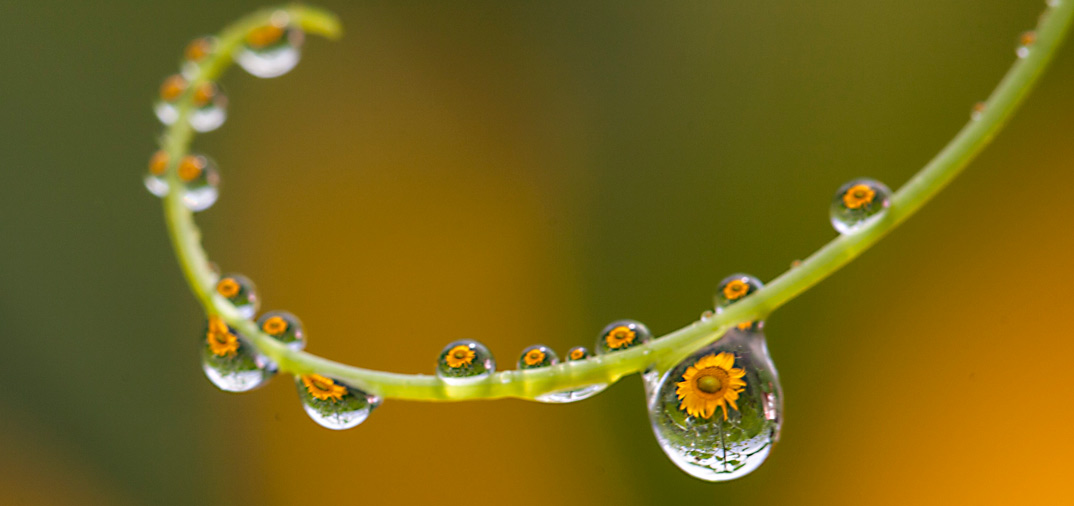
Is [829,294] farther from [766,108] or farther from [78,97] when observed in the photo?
[78,97]

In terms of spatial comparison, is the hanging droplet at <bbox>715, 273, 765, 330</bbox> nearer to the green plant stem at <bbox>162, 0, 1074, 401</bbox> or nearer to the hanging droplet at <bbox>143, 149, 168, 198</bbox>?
the green plant stem at <bbox>162, 0, 1074, 401</bbox>

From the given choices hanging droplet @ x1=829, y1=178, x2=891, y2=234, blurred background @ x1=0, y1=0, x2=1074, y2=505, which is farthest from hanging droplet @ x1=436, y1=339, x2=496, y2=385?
blurred background @ x1=0, y1=0, x2=1074, y2=505

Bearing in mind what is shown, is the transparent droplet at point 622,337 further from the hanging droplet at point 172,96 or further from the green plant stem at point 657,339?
the hanging droplet at point 172,96

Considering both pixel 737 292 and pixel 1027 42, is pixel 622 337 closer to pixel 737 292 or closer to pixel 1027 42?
pixel 737 292

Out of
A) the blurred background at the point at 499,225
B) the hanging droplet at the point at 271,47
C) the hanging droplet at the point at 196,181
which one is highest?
the blurred background at the point at 499,225

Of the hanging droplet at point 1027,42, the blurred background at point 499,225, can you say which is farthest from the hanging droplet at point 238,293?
the blurred background at point 499,225

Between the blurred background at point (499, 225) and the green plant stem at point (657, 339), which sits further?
the blurred background at point (499, 225)
